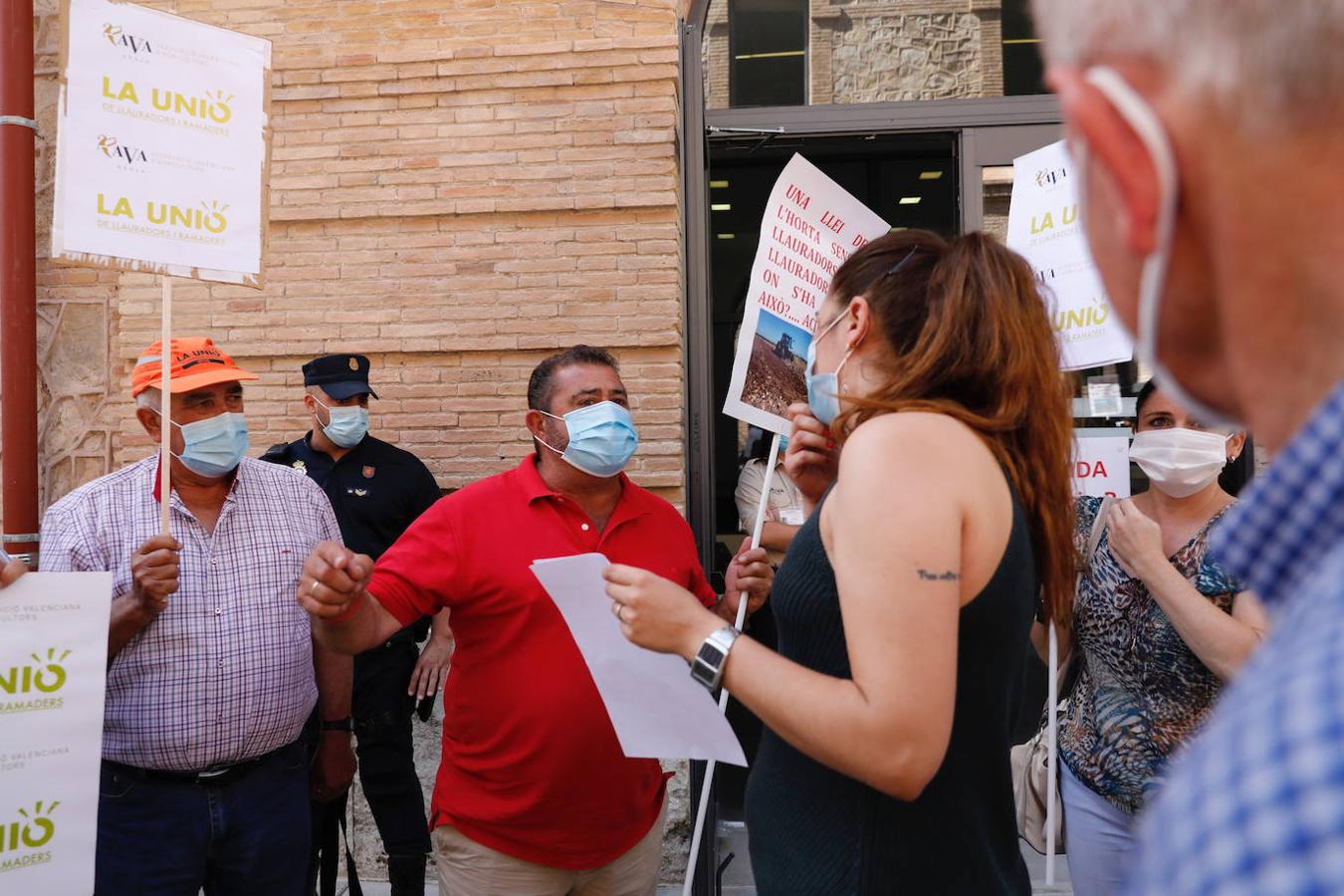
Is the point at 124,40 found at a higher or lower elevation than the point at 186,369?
higher

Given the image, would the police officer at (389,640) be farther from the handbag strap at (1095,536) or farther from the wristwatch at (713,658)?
the wristwatch at (713,658)

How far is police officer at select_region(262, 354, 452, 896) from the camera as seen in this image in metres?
4.52

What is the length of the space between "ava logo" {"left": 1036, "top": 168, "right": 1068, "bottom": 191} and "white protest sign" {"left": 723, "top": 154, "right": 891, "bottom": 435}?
61 centimetres

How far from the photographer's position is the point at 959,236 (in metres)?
1.81

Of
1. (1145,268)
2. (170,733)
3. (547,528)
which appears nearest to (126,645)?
(170,733)

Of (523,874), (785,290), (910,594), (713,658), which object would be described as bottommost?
(523,874)

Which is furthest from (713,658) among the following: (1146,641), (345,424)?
(345,424)

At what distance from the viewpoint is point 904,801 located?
5.30 ft

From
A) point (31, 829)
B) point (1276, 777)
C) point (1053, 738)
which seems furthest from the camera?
point (1053, 738)

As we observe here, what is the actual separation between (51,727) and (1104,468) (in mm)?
3183

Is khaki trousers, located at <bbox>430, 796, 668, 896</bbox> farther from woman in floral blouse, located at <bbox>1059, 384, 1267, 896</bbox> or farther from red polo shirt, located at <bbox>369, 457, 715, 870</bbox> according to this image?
woman in floral blouse, located at <bbox>1059, 384, 1267, 896</bbox>

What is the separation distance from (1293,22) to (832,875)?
1.39 m

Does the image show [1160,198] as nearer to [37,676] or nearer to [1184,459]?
[1184,459]

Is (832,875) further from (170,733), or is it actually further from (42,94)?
(42,94)
